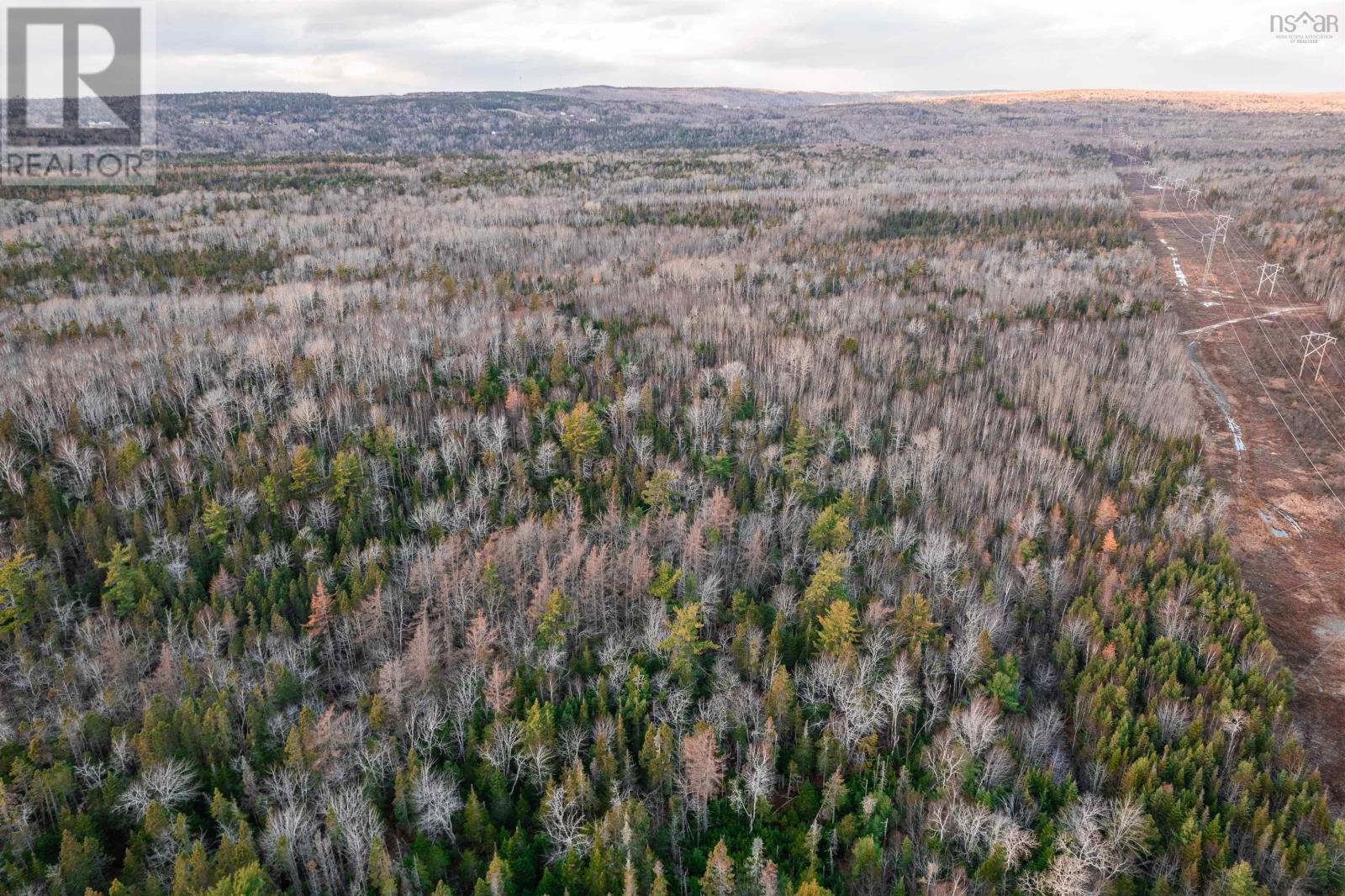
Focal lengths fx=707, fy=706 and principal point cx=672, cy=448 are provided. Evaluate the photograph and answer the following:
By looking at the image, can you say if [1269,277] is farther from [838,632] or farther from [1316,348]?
[838,632]

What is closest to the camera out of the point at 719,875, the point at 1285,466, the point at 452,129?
the point at 719,875

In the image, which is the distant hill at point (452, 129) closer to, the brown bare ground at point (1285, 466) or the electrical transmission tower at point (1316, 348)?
the brown bare ground at point (1285, 466)

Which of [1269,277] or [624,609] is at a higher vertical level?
[1269,277]

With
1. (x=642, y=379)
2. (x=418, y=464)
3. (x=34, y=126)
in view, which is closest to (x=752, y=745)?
(x=418, y=464)

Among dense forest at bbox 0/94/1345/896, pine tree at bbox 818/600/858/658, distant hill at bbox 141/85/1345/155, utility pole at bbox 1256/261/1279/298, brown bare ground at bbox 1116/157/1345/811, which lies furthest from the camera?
distant hill at bbox 141/85/1345/155

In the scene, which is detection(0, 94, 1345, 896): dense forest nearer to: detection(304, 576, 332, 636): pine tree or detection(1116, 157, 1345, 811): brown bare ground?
detection(304, 576, 332, 636): pine tree

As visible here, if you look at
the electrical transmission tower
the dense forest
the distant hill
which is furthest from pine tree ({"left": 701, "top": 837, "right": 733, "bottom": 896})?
the distant hill

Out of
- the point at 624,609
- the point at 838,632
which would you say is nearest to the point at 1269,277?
the point at 838,632
